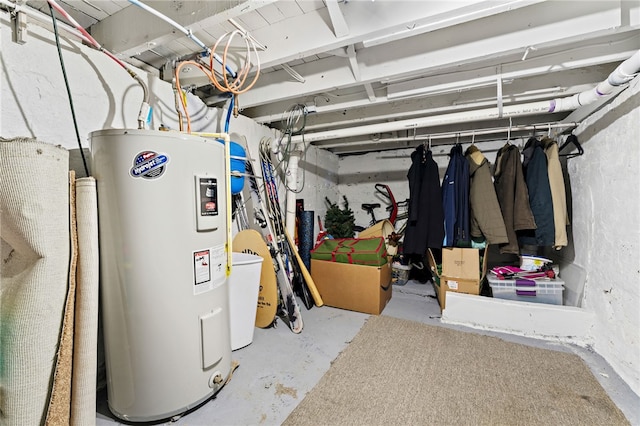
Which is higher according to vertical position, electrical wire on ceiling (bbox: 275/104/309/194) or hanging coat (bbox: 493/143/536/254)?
Result: electrical wire on ceiling (bbox: 275/104/309/194)

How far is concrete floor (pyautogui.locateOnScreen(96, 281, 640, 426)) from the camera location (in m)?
1.36

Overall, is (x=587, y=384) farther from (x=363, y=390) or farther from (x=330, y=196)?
(x=330, y=196)

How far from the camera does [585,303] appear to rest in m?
2.14

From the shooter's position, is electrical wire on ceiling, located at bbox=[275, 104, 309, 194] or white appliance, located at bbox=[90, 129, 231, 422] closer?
white appliance, located at bbox=[90, 129, 231, 422]

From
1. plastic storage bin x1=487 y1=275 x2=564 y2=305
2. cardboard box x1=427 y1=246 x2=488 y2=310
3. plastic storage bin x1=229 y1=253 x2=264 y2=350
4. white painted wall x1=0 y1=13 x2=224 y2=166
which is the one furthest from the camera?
cardboard box x1=427 y1=246 x2=488 y2=310

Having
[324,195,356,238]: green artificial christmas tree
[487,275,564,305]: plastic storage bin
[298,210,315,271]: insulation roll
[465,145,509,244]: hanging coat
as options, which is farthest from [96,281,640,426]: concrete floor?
[324,195,356,238]: green artificial christmas tree

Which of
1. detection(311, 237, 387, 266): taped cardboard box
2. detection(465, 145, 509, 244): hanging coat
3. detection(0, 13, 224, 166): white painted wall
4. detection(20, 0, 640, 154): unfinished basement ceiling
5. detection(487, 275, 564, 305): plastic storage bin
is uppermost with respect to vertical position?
detection(20, 0, 640, 154): unfinished basement ceiling

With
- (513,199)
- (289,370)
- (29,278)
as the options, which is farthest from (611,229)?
(29,278)

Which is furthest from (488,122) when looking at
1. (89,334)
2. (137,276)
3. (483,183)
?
(89,334)

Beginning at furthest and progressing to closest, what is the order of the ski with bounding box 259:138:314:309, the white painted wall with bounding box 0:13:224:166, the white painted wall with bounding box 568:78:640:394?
the ski with bounding box 259:138:314:309 → the white painted wall with bounding box 568:78:640:394 → the white painted wall with bounding box 0:13:224:166

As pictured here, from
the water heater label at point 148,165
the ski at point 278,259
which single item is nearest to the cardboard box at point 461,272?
the ski at point 278,259

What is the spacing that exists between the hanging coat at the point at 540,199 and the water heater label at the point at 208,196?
264 centimetres

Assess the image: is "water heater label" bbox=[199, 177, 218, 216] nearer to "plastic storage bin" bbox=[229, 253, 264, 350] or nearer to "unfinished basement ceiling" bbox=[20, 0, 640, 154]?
"plastic storage bin" bbox=[229, 253, 264, 350]

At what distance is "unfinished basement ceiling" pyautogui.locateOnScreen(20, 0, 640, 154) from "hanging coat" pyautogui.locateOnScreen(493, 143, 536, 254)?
22.1 inches
